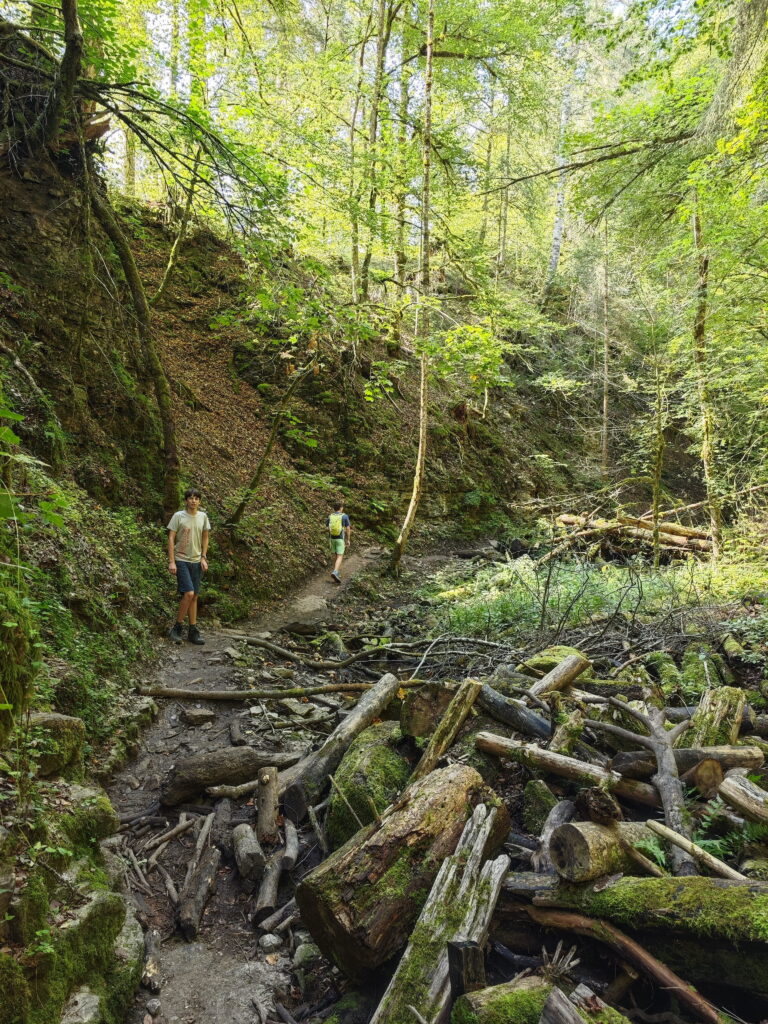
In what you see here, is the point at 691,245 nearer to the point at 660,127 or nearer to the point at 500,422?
the point at 660,127

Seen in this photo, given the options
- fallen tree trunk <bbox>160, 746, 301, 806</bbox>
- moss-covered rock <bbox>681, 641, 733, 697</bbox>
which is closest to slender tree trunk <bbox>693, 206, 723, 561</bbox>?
moss-covered rock <bbox>681, 641, 733, 697</bbox>

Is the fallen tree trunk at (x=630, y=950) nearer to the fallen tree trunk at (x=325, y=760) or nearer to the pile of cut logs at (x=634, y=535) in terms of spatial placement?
the fallen tree trunk at (x=325, y=760)

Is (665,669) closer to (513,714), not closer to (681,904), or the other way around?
(513,714)

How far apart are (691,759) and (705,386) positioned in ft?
32.3

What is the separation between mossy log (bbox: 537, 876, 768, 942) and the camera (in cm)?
217

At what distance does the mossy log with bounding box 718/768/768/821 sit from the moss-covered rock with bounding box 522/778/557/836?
98 cm

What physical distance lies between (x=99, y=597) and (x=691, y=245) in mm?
11637

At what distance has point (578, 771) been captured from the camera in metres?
3.41

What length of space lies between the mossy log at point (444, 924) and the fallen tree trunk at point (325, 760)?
176 centimetres

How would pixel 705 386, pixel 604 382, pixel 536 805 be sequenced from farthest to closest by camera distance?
pixel 604 382
pixel 705 386
pixel 536 805

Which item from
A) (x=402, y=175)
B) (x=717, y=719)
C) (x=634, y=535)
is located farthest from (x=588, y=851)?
(x=402, y=175)

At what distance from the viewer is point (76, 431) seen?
8234 mm

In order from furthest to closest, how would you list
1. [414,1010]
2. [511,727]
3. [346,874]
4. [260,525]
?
[260,525] < [511,727] < [346,874] < [414,1010]

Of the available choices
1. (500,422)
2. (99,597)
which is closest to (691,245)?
(99,597)
